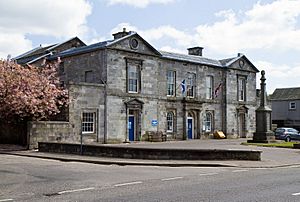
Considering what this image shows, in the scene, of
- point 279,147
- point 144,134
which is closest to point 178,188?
point 279,147

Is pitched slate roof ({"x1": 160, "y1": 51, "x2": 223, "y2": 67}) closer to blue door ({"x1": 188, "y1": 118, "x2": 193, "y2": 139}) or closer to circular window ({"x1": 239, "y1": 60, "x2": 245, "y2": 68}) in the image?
circular window ({"x1": 239, "y1": 60, "x2": 245, "y2": 68})

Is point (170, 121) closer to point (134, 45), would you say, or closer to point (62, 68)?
point (134, 45)

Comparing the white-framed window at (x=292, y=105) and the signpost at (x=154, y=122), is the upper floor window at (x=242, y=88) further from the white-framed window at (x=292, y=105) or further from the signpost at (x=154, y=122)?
the white-framed window at (x=292, y=105)

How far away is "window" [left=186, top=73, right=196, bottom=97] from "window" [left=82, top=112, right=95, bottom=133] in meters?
11.9

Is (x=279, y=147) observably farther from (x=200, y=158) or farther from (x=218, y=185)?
(x=218, y=185)

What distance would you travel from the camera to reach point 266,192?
10.4 meters

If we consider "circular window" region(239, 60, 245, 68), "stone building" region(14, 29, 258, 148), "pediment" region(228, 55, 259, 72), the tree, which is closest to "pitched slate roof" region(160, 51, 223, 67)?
"stone building" region(14, 29, 258, 148)

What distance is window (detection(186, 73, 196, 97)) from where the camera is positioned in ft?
137

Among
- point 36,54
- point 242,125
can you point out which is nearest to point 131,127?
point 36,54

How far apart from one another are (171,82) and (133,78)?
202 inches

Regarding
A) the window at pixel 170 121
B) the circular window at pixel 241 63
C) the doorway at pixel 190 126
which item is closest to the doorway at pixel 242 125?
the circular window at pixel 241 63

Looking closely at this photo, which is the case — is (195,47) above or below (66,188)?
above

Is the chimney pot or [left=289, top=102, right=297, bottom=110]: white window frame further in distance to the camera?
[left=289, top=102, right=297, bottom=110]: white window frame

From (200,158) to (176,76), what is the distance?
824 inches
